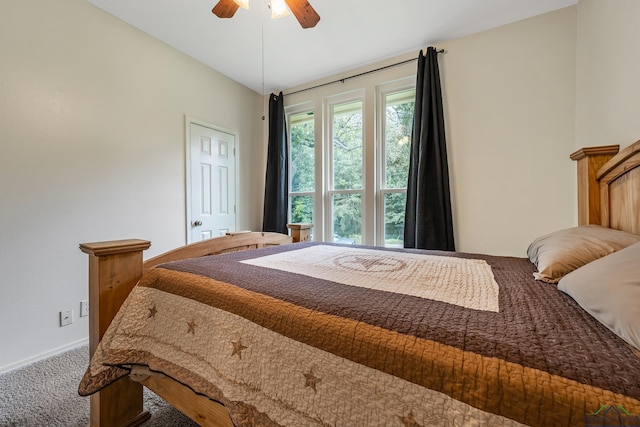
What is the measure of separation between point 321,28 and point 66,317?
3141mm

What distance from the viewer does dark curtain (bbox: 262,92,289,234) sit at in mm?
3486

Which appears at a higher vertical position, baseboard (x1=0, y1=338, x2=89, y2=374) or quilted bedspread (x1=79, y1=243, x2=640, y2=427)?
quilted bedspread (x1=79, y1=243, x2=640, y2=427)

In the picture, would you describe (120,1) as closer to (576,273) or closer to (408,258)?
(408,258)

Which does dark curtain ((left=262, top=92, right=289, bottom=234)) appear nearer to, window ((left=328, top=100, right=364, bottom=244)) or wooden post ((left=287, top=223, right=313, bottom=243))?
window ((left=328, top=100, right=364, bottom=244))

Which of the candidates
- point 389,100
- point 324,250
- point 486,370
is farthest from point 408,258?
point 389,100

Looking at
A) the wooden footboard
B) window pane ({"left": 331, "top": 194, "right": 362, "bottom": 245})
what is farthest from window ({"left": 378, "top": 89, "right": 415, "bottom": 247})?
the wooden footboard

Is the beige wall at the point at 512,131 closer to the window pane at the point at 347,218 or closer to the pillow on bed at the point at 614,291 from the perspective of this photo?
the window pane at the point at 347,218

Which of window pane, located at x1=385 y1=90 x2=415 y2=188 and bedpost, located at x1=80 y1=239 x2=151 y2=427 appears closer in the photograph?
bedpost, located at x1=80 y1=239 x2=151 y2=427

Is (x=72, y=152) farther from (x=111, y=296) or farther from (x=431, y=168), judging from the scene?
(x=431, y=168)

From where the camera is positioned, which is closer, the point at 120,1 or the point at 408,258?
the point at 408,258

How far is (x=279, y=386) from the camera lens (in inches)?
28.3

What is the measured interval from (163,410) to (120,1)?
289 centimetres

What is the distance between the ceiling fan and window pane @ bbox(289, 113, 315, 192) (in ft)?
5.68

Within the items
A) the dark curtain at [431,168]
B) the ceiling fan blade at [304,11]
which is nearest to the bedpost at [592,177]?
the dark curtain at [431,168]
